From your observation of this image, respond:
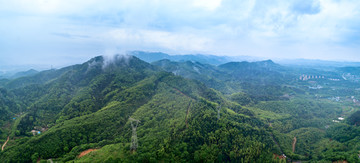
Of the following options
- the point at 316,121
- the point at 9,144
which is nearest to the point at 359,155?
the point at 316,121

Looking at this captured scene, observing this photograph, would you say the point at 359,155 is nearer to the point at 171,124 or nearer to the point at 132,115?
the point at 171,124

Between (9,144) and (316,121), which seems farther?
(316,121)

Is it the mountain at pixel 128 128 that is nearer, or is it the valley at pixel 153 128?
the mountain at pixel 128 128

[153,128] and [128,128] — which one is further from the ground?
[153,128]

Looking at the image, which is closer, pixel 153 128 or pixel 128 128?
pixel 153 128

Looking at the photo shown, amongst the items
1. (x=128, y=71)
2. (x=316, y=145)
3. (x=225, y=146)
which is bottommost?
(x=316, y=145)

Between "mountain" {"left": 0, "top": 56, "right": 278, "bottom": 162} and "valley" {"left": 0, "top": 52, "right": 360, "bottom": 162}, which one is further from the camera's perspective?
"valley" {"left": 0, "top": 52, "right": 360, "bottom": 162}

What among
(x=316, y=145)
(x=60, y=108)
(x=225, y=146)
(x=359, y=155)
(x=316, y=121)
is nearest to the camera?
(x=359, y=155)

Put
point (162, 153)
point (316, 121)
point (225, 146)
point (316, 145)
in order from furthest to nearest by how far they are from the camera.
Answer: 1. point (316, 121)
2. point (316, 145)
3. point (225, 146)
4. point (162, 153)
